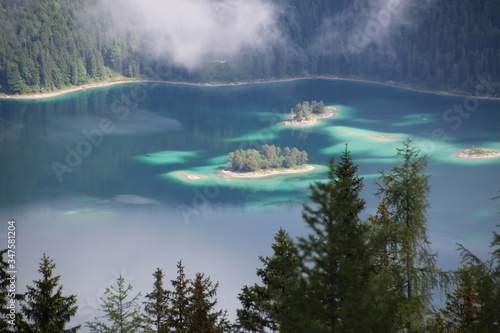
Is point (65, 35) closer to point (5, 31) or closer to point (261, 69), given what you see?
point (5, 31)

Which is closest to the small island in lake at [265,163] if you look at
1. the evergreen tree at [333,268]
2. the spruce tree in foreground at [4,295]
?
the spruce tree in foreground at [4,295]

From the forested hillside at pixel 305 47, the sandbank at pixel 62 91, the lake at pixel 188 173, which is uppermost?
the forested hillside at pixel 305 47

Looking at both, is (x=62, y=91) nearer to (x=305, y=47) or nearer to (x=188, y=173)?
(x=188, y=173)

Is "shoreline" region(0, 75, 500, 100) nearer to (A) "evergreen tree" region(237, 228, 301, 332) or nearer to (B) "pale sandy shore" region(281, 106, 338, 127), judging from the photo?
(B) "pale sandy shore" region(281, 106, 338, 127)

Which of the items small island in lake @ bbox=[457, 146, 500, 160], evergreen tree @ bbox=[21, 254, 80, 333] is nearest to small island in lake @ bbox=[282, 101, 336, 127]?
small island in lake @ bbox=[457, 146, 500, 160]

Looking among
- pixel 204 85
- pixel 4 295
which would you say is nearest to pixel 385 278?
pixel 4 295

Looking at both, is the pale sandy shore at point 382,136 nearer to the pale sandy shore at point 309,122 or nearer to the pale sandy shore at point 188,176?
the pale sandy shore at point 309,122

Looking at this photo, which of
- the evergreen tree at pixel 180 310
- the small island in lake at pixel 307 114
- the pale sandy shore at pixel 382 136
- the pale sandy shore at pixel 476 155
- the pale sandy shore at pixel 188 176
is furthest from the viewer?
the small island in lake at pixel 307 114
